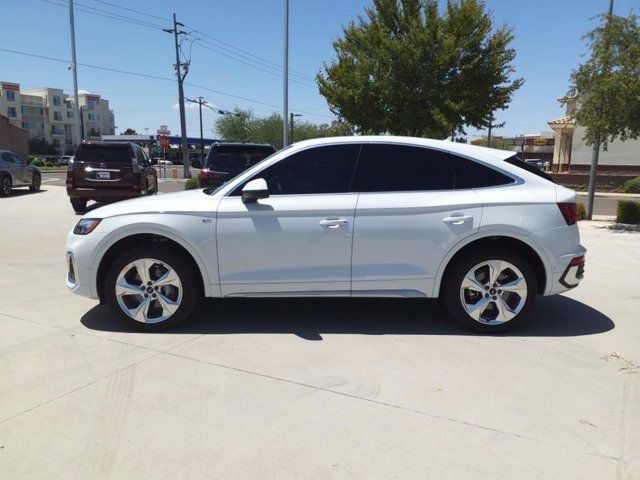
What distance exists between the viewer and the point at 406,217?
14.6ft

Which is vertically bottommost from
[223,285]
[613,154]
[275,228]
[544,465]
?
[544,465]

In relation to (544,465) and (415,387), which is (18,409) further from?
(544,465)

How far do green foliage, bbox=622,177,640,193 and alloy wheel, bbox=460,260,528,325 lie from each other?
27.6 meters

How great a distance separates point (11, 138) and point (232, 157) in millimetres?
54528

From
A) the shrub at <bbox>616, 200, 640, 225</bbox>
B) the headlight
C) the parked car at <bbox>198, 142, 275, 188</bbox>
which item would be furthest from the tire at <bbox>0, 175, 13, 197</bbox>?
the shrub at <bbox>616, 200, 640, 225</bbox>

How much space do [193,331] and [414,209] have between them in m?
2.22

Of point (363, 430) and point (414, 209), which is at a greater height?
point (414, 209)

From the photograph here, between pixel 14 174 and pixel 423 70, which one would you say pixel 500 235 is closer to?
pixel 423 70

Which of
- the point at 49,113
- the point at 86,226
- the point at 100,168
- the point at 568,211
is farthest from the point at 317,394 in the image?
the point at 49,113

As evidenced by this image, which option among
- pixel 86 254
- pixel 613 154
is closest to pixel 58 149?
pixel 613 154

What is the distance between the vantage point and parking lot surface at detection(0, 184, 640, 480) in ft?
9.01

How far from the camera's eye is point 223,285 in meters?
4.54

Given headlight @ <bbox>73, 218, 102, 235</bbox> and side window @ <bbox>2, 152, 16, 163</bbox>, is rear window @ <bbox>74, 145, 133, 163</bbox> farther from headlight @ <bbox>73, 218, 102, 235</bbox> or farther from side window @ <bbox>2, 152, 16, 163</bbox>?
headlight @ <bbox>73, 218, 102, 235</bbox>

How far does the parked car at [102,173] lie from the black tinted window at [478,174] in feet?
31.6
